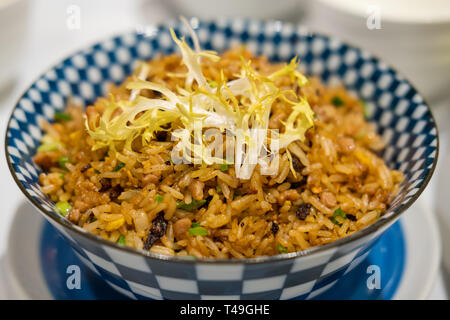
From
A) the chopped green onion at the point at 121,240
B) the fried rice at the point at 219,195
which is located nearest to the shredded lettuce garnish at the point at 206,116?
the fried rice at the point at 219,195

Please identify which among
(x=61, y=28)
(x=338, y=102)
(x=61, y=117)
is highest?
(x=61, y=28)

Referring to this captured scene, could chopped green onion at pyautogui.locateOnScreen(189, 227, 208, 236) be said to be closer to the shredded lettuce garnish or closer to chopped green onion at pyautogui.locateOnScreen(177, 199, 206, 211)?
chopped green onion at pyautogui.locateOnScreen(177, 199, 206, 211)

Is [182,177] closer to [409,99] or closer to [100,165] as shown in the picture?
[100,165]

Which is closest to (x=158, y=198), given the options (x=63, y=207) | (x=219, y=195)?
(x=219, y=195)

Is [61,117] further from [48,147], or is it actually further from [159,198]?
[159,198]

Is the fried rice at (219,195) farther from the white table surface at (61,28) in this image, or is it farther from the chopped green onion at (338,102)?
the white table surface at (61,28)
